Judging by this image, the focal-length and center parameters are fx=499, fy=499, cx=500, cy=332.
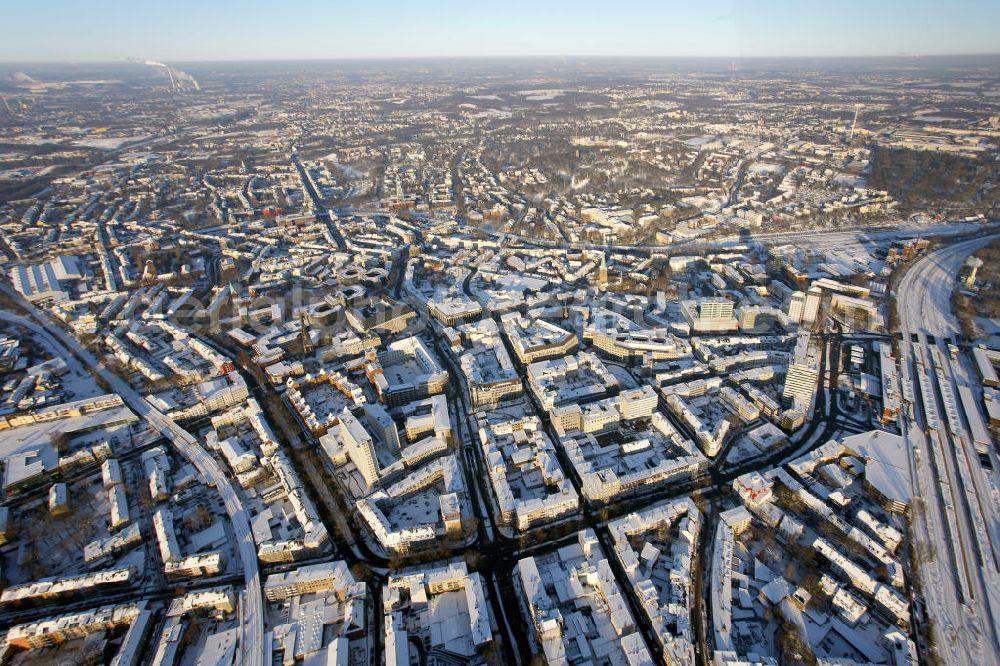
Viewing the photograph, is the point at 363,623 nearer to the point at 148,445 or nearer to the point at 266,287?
the point at 148,445

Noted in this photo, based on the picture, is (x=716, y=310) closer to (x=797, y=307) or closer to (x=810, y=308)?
(x=797, y=307)

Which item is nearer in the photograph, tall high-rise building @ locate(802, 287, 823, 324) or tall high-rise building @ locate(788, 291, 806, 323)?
tall high-rise building @ locate(802, 287, 823, 324)

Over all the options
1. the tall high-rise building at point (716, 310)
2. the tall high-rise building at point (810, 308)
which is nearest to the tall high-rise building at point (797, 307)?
the tall high-rise building at point (810, 308)

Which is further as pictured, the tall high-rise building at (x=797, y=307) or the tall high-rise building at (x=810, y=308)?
the tall high-rise building at (x=797, y=307)

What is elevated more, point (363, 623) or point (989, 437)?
point (989, 437)

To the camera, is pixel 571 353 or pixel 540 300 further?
pixel 540 300

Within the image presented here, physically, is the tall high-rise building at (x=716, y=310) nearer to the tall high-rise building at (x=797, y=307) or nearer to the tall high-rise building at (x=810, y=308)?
the tall high-rise building at (x=797, y=307)

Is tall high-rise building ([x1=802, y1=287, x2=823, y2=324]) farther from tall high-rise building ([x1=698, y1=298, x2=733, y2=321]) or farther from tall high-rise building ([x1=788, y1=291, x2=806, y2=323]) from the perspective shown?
tall high-rise building ([x1=698, y1=298, x2=733, y2=321])

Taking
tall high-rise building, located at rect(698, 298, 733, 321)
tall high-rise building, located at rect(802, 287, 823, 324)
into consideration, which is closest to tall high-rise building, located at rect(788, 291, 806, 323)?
tall high-rise building, located at rect(802, 287, 823, 324)

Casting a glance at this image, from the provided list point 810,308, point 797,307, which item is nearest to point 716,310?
point 797,307

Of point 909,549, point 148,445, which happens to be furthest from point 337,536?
point 909,549

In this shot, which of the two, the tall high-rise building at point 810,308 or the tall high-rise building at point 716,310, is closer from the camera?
the tall high-rise building at point 810,308
